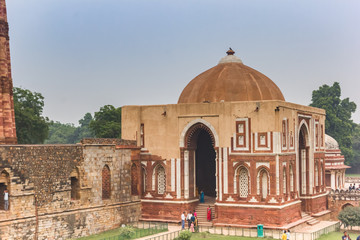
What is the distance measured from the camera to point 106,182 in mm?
26625

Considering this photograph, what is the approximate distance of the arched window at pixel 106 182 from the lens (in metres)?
26.5

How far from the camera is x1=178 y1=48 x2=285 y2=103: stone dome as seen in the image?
29578 mm

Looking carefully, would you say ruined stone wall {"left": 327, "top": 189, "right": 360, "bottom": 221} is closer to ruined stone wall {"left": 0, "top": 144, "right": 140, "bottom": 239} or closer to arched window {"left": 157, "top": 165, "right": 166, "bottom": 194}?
A: arched window {"left": 157, "top": 165, "right": 166, "bottom": 194}

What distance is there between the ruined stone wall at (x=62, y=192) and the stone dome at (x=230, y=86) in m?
5.37

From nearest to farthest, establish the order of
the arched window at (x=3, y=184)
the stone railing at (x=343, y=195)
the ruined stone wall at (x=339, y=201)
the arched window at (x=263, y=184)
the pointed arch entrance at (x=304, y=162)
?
the arched window at (x=3, y=184), the arched window at (x=263, y=184), the pointed arch entrance at (x=304, y=162), the ruined stone wall at (x=339, y=201), the stone railing at (x=343, y=195)

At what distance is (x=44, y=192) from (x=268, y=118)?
10992 mm

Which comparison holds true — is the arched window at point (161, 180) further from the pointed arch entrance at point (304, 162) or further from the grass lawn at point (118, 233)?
the pointed arch entrance at point (304, 162)

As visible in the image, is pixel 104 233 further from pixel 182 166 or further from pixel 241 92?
pixel 241 92

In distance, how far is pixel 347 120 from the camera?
7350cm

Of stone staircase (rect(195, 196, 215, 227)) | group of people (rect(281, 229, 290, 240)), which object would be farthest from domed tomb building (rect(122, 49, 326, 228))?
group of people (rect(281, 229, 290, 240))

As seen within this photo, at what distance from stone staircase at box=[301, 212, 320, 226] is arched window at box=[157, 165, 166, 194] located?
7.73 metres

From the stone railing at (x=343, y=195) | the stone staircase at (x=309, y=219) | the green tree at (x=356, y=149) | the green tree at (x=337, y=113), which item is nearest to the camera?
the stone staircase at (x=309, y=219)

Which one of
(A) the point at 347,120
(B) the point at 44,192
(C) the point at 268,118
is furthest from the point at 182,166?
(A) the point at 347,120

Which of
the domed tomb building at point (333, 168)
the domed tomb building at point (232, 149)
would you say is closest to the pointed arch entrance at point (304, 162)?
the domed tomb building at point (232, 149)
